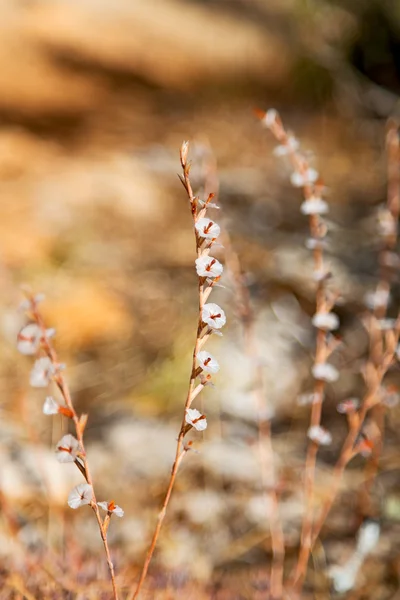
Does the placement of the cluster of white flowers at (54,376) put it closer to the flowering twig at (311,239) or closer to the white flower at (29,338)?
the white flower at (29,338)

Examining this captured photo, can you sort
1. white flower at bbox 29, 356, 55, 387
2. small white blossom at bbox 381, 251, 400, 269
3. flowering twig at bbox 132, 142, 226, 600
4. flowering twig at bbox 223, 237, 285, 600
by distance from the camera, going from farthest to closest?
1. small white blossom at bbox 381, 251, 400, 269
2. flowering twig at bbox 223, 237, 285, 600
3. white flower at bbox 29, 356, 55, 387
4. flowering twig at bbox 132, 142, 226, 600

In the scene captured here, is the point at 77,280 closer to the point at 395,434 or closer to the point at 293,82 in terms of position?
the point at 395,434

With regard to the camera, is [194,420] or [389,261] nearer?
[194,420]

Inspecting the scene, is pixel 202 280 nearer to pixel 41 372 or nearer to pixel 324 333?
pixel 41 372

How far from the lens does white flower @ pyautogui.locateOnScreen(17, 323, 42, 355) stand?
0.82m

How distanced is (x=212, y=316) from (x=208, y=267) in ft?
0.19

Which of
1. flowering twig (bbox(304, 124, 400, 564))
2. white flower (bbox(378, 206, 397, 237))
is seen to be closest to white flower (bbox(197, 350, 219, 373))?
flowering twig (bbox(304, 124, 400, 564))

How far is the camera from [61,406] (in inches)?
30.4

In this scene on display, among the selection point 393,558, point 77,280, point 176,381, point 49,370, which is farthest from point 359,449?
point 77,280

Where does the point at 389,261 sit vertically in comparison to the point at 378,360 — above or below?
above

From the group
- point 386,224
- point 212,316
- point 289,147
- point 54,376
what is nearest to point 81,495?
point 54,376

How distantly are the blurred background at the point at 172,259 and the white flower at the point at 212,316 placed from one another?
16.5 inches

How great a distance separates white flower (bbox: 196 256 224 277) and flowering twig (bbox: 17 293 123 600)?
0.22 metres

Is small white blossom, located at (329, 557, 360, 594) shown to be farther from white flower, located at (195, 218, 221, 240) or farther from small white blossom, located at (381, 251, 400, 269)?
white flower, located at (195, 218, 221, 240)
